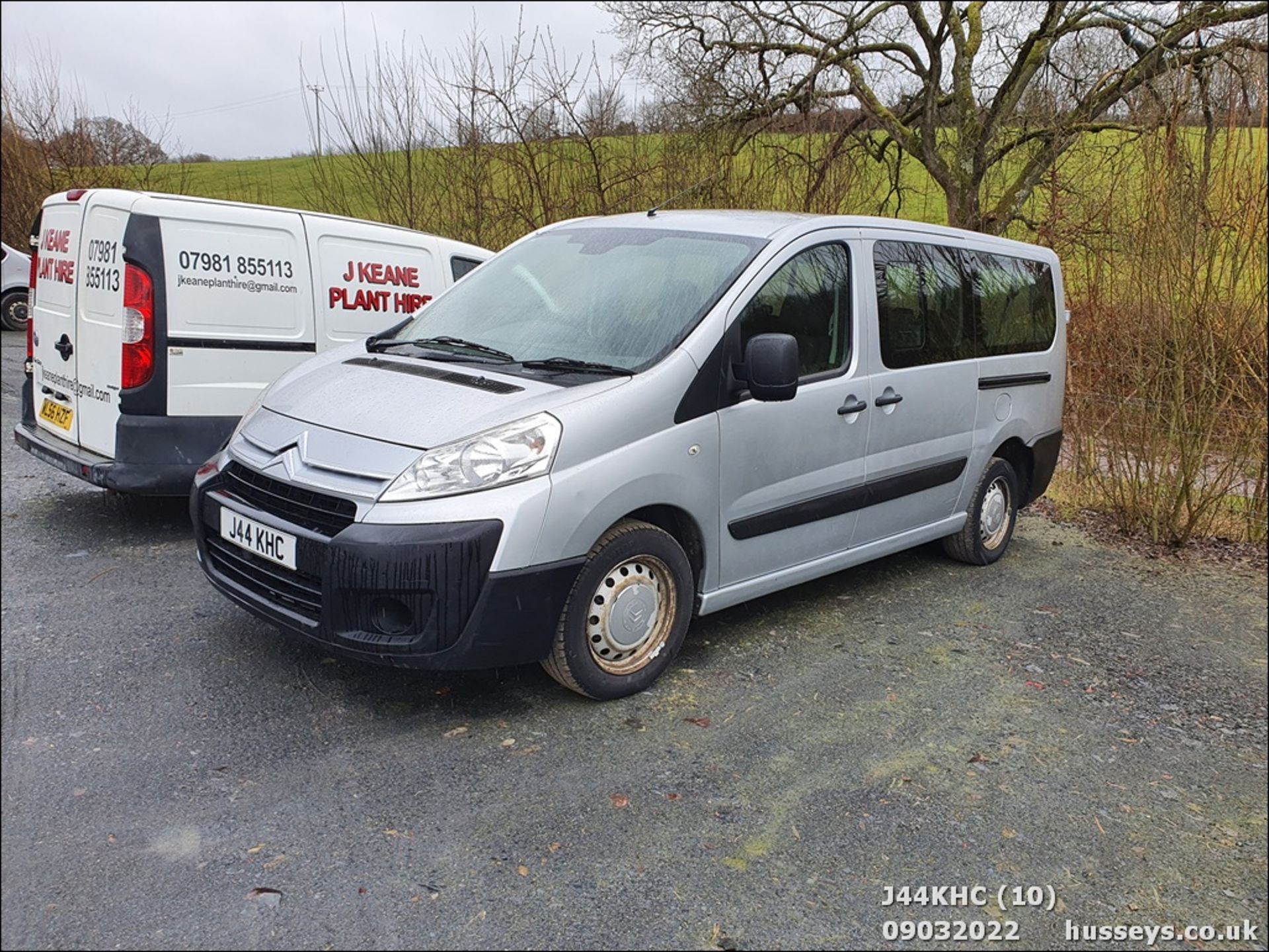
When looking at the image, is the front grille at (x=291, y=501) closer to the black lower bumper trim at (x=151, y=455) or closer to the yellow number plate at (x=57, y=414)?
the black lower bumper trim at (x=151, y=455)

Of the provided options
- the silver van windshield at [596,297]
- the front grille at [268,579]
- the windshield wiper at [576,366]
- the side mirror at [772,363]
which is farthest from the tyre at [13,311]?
the side mirror at [772,363]

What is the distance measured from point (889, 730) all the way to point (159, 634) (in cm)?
298

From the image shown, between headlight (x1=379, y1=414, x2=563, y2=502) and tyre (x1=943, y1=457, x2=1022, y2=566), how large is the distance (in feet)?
10.6

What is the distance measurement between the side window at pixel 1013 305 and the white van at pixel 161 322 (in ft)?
12.6

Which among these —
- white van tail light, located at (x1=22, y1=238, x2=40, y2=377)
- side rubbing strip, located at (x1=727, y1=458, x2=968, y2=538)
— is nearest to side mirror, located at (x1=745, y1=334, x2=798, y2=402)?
side rubbing strip, located at (x1=727, y1=458, x2=968, y2=538)

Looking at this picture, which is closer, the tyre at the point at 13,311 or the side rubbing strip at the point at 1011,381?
the side rubbing strip at the point at 1011,381

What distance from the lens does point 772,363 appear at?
155 inches

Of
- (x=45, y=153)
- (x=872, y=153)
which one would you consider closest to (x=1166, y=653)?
(x=872, y=153)

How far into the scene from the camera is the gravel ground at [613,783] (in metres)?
2.62

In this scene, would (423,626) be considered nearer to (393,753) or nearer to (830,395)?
(393,753)

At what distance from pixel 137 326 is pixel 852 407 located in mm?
3685

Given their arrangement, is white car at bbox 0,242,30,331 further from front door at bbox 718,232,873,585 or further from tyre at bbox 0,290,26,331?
front door at bbox 718,232,873,585

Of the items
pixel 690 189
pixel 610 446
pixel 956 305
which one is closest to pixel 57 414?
pixel 610 446

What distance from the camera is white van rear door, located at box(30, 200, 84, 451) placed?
18.4 feet
